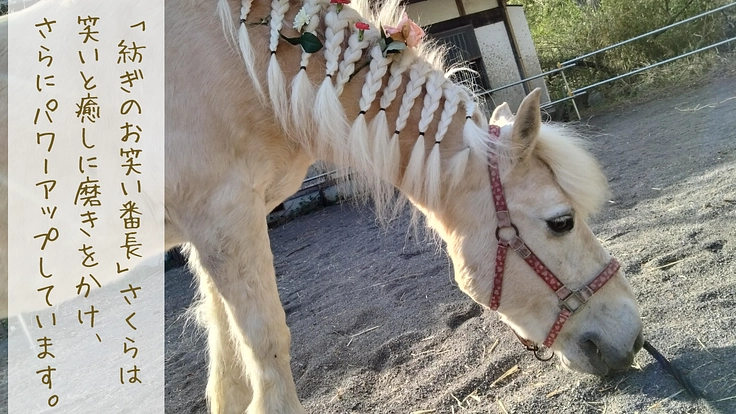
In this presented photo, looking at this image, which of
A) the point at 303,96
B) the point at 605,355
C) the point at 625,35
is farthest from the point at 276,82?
the point at 625,35

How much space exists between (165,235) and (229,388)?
0.77 metres

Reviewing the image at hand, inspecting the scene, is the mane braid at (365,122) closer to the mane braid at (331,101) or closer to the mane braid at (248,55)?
the mane braid at (331,101)

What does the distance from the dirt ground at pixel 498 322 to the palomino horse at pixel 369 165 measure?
30 centimetres

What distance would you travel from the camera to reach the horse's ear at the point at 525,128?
173cm

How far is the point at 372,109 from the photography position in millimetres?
1896

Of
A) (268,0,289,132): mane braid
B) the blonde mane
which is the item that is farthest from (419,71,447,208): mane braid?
(268,0,289,132): mane braid

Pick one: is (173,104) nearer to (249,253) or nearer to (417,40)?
(249,253)

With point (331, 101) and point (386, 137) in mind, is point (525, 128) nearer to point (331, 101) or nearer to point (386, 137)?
point (386, 137)

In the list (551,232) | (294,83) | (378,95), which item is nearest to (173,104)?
(294,83)

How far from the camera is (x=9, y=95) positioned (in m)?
1.81

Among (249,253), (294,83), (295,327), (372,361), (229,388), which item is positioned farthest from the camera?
(295,327)

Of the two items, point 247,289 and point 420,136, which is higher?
point 420,136

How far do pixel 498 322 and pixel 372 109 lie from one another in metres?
1.46

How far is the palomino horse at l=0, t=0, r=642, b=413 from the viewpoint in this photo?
5.67ft
